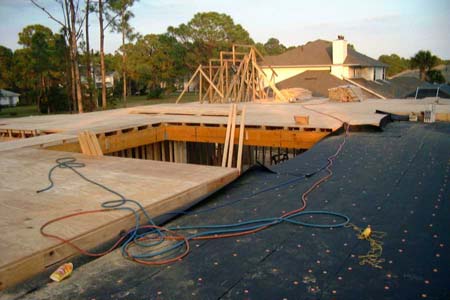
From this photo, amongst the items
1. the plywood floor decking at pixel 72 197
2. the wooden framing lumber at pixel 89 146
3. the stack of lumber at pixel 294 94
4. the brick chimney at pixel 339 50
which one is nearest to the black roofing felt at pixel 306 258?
the plywood floor decking at pixel 72 197

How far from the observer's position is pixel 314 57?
34156 mm

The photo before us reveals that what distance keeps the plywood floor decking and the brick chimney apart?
27.7 meters

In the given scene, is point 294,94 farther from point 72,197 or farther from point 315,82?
point 72,197

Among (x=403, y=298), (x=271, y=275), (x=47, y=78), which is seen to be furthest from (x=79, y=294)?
(x=47, y=78)

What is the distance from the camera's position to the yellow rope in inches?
125

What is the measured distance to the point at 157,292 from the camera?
9.34 ft

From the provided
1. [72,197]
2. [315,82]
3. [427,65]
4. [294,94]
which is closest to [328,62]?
[315,82]

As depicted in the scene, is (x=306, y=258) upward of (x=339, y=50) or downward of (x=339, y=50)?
downward

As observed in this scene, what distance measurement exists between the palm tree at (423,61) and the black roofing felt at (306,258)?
144 feet

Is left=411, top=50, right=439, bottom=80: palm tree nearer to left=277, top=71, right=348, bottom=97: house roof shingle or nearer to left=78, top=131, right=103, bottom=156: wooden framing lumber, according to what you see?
left=277, top=71, right=348, bottom=97: house roof shingle

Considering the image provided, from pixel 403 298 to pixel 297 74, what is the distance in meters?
31.7

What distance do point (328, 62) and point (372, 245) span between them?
31128 mm

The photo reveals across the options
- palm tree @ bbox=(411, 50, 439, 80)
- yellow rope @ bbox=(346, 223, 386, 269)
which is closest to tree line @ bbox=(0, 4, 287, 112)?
palm tree @ bbox=(411, 50, 439, 80)

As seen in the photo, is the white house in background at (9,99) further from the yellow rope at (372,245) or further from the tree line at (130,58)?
the yellow rope at (372,245)
